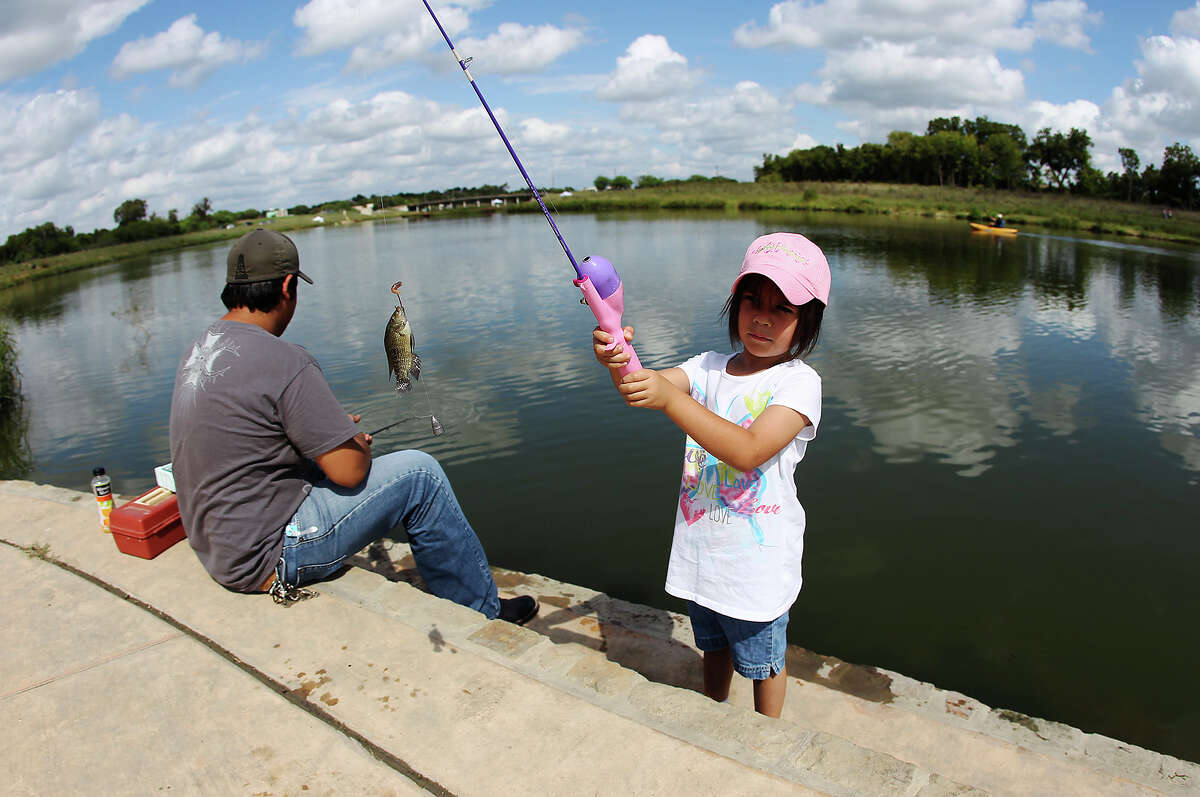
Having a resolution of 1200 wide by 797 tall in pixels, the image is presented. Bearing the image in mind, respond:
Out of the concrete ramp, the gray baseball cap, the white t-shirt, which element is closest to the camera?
the concrete ramp

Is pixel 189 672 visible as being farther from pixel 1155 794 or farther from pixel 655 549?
pixel 655 549

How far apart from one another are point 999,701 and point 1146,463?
15.8 ft

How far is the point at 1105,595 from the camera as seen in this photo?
566 cm

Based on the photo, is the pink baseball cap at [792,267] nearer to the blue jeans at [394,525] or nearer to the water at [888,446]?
the blue jeans at [394,525]

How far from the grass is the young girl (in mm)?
32501

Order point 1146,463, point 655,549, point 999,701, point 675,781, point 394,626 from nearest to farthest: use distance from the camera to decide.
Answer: point 675,781 → point 394,626 → point 999,701 → point 655,549 → point 1146,463

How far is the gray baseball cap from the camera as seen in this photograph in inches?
118

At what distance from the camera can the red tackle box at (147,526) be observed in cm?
354

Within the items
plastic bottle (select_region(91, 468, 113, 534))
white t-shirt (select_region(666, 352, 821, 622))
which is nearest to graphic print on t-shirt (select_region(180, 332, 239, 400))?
plastic bottle (select_region(91, 468, 113, 534))

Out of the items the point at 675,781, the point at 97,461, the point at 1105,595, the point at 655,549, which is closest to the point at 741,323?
the point at 675,781

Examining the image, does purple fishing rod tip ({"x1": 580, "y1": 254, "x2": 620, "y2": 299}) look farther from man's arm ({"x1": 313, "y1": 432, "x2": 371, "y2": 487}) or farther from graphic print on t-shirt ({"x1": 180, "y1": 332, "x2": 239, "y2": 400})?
graphic print on t-shirt ({"x1": 180, "y1": 332, "x2": 239, "y2": 400})

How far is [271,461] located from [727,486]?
189 centimetres

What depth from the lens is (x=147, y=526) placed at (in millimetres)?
3543

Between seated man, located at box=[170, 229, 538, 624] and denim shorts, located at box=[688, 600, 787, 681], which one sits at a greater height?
seated man, located at box=[170, 229, 538, 624]
